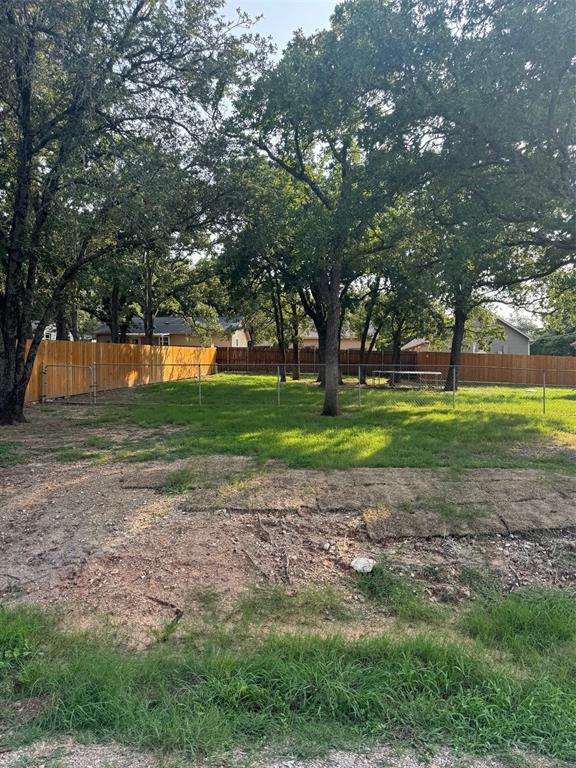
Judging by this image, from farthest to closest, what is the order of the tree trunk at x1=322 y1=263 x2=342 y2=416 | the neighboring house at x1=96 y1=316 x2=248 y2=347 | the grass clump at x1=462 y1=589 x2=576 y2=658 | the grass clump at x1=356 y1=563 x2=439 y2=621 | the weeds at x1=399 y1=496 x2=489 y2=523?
the neighboring house at x1=96 y1=316 x2=248 y2=347, the tree trunk at x1=322 y1=263 x2=342 y2=416, the weeds at x1=399 y1=496 x2=489 y2=523, the grass clump at x1=356 y1=563 x2=439 y2=621, the grass clump at x1=462 y1=589 x2=576 y2=658

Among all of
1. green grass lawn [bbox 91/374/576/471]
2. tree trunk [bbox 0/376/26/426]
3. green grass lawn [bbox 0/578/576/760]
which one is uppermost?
tree trunk [bbox 0/376/26/426]

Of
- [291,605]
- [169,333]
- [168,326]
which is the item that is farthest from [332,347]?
[168,326]

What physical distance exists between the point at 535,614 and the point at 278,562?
2.02 metres

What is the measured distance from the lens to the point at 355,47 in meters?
8.22

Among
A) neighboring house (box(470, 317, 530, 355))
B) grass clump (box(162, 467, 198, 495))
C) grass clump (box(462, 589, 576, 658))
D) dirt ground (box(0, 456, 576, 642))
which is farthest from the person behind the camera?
neighboring house (box(470, 317, 530, 355))

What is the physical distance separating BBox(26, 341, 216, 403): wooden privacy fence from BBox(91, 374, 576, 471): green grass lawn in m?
1.87

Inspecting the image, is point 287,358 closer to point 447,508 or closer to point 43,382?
point 43,382

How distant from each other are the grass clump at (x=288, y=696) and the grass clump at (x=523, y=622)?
0.43 m

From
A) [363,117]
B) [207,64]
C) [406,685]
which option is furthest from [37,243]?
[406,685]

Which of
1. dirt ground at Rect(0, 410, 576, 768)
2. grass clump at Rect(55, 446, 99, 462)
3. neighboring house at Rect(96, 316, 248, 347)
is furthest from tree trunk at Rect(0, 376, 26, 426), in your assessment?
neighboring house at Rect(96, 316, 248, 347)

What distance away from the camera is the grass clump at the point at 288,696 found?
2.40 m

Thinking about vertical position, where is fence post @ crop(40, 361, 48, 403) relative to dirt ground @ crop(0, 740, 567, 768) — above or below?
above

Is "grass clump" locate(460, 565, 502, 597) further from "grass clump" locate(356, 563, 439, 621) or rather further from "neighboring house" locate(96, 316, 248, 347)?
"neighboring house" locate(96, 316, 248, 347)

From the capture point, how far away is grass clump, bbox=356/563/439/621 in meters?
3.73
